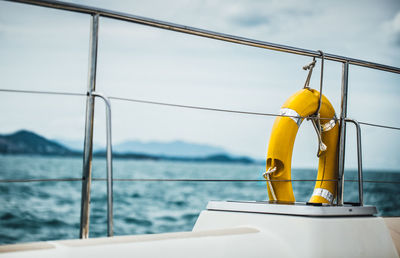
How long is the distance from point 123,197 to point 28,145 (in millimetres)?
5505

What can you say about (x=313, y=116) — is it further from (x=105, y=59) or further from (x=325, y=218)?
(x=105, y=59)

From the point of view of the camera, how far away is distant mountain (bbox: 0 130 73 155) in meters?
20.4

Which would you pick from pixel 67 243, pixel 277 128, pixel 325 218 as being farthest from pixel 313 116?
pixel 67 243

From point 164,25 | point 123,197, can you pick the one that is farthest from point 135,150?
point 164,25

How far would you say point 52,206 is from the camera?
1706 centimetres

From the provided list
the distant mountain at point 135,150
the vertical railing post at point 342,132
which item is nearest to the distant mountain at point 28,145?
the distant mountain at point 135,150

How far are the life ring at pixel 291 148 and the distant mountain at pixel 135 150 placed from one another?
17.9 meters

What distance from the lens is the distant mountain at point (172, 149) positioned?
21281 mm

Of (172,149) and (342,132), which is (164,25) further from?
(172,149)

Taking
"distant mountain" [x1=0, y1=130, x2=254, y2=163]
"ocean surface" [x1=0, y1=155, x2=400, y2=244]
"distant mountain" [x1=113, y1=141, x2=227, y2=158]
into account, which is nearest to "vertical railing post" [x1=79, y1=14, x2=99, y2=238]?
"ocean surface" [x1=0, y1=155, x2=400, y2=244]

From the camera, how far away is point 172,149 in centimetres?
2275

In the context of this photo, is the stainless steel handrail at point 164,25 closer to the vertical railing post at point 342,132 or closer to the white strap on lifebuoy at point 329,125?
the vertical railing post at point 342,132

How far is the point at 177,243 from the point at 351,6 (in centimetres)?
2101

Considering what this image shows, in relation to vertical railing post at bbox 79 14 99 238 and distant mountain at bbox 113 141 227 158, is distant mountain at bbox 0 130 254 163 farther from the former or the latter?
vertical railing post at bbox 79 14 99 238
